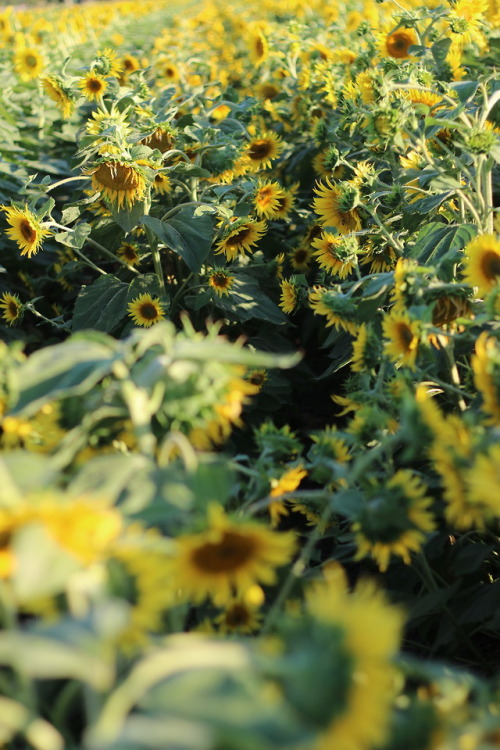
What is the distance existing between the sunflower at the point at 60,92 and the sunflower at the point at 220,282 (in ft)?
2.33

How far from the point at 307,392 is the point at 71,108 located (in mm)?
1086

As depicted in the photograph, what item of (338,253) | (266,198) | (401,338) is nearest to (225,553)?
(401,338)

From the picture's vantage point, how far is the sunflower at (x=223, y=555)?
813mm

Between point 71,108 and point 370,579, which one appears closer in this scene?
point 370,579

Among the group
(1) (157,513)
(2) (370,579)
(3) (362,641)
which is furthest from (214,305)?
(3) (362,641)

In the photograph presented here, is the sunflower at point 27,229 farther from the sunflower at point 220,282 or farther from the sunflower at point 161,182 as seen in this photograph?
the sunflower at point 220,282

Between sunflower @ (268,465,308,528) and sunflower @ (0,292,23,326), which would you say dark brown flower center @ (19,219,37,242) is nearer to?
sunflower @ (0,292,23,326)

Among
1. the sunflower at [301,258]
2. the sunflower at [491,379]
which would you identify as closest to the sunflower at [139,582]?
the sunflower at [491,379]

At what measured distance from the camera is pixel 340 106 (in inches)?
86.8

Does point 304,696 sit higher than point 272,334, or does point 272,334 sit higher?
point 304,696

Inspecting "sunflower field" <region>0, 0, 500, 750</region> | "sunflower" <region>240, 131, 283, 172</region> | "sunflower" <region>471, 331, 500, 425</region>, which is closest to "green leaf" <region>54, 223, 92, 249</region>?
"sunflower field" <region>0, 0, 500, 750</region>

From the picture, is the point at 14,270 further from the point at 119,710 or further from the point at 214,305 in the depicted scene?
the point at 119,710

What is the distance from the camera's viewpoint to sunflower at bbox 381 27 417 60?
225cm

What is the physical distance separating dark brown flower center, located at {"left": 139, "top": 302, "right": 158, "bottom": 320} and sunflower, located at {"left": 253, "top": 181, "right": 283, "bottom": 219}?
0.38m
